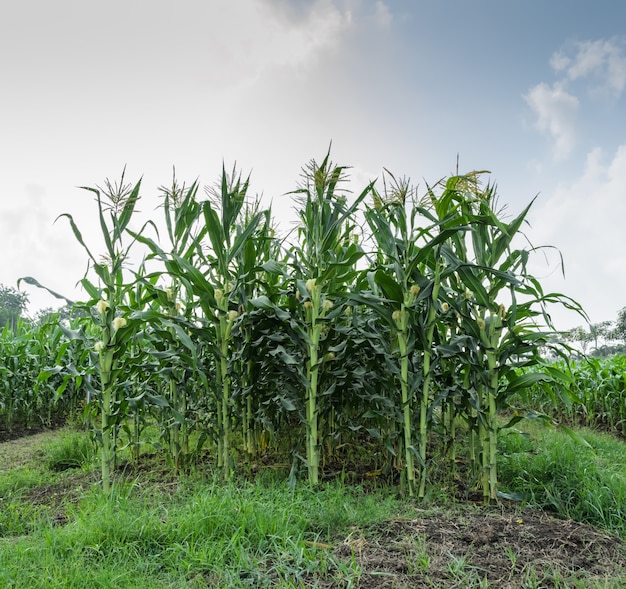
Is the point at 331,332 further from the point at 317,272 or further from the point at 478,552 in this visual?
the point at 478,552

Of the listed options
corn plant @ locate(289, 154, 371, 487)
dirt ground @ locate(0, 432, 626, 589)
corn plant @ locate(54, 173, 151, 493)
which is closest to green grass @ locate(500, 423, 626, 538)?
dirt ground @ locate(0, 432, 626, 589)

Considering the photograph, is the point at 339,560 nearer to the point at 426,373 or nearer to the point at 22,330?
the point at 426,373

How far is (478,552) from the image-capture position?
230 centimetres

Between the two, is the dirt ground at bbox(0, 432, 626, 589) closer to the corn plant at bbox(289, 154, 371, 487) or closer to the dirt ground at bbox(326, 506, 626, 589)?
the dirt ground at bbox(326, 506, 626, 589)

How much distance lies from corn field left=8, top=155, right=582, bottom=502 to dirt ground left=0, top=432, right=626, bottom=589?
1.49 feet

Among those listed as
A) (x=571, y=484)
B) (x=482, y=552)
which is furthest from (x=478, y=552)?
(x=571, y=484)

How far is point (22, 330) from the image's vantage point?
842 cm

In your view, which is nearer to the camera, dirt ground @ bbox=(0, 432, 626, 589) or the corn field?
dirt ground @ bbox=(0, 432, 626, 589)

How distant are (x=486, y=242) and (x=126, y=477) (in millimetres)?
3341

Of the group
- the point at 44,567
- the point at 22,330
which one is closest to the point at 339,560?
the point at 44,567

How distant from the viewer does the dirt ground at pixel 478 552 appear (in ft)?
6.69

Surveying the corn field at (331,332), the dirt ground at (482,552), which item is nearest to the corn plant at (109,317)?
the corn field at (331,332)

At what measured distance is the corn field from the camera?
3.12m

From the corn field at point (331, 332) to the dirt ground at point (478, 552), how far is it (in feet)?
1.49
